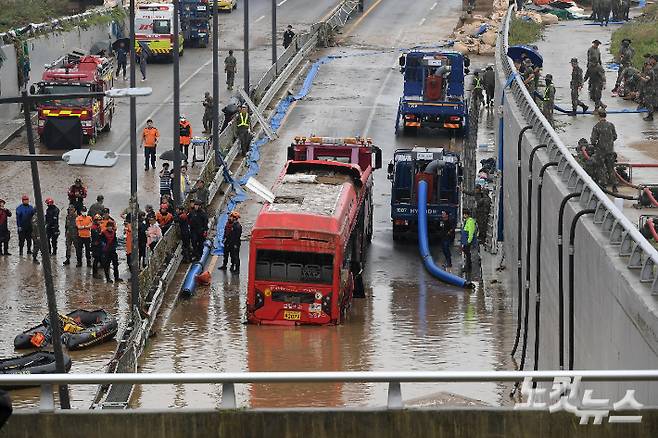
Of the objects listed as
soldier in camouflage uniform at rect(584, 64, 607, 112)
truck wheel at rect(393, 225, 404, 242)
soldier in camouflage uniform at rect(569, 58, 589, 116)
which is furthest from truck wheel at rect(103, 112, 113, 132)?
soldier in camouflage uniform at rect(569, 58, 589, 116)

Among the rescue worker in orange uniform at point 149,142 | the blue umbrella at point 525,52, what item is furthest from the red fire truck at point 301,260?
the blue umbrella at point 525,52

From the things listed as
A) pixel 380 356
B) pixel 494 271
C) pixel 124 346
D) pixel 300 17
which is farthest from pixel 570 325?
pixel 300 17

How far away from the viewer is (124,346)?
27.9 m

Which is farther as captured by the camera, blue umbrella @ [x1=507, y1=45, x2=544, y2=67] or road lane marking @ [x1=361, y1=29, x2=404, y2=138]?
road lane marking @ [x1=361, y1=29, x2=404, y2=138]

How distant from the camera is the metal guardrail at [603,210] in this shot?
1739 cm

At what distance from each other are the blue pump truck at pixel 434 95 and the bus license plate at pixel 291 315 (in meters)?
21.0

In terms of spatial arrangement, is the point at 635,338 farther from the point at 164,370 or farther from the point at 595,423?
the point at 164,370

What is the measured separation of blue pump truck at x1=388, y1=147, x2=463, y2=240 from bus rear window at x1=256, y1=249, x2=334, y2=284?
816 centimetres

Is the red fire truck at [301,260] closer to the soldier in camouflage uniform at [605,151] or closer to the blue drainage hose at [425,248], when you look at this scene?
the blue drainage hose at [425,248]

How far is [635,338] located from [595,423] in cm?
687

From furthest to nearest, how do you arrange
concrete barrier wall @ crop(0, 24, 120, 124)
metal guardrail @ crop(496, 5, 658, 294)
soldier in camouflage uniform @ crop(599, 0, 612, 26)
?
1. soldier in camouflage uniform @ crop(599, 0, 612, 26)
2. concrete barrier wall @ crop(0, 24, 120, 124)
3. metal guardrail @ crop(496, 5, 658, 294)

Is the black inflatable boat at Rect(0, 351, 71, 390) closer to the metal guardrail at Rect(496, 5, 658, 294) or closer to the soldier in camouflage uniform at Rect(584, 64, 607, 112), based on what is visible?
the metal guardrail at Rect(496, 5, 658, 294)

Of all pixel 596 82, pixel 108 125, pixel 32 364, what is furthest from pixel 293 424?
pixel 108 125

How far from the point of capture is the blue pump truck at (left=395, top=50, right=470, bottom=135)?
51.3 metres
